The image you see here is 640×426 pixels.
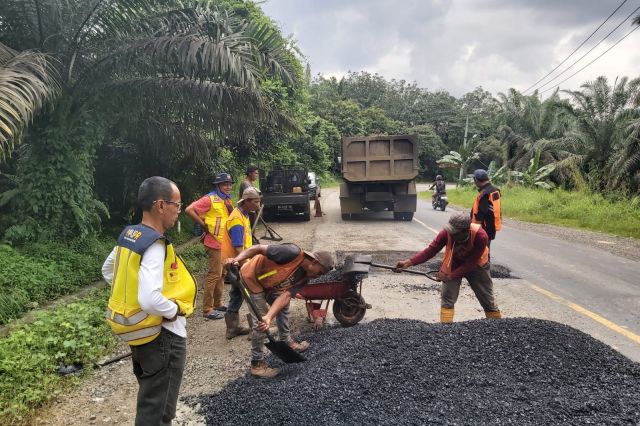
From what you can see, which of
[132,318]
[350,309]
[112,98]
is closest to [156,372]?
[132,318]

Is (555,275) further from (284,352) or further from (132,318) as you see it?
(132,318)

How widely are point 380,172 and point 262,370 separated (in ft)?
37.0

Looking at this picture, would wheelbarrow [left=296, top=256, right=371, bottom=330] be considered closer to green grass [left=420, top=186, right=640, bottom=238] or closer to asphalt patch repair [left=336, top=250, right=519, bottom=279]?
asphalt patch repair [left=336, top=250, right=519, bottom=279]

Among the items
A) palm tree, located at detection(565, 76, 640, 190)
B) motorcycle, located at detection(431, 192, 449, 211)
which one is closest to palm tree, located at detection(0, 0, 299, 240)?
motorcycle, located at detection(431, 192, 449, 211)

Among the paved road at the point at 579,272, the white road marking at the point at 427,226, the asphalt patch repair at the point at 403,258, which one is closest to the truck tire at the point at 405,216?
the white road marking at the point at 427,226

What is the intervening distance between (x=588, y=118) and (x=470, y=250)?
55.3 feet

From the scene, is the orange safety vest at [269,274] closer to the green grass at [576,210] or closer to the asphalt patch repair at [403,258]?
the asphalt patch repair at [403,258]

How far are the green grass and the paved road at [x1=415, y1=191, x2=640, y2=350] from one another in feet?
10.1

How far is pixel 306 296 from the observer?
4797mm

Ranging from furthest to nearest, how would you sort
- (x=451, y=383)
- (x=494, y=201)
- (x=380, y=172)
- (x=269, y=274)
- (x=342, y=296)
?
(x=380, y=172)
(x=494, y=201)
(x=342, y=296)
(x=269, y=274)
(x=451, y=383)

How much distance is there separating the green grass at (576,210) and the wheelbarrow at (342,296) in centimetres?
1058

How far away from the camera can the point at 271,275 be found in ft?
12.7

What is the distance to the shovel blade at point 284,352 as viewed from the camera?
143 inches

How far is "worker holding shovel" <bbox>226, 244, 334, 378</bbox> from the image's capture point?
12.3 feet
